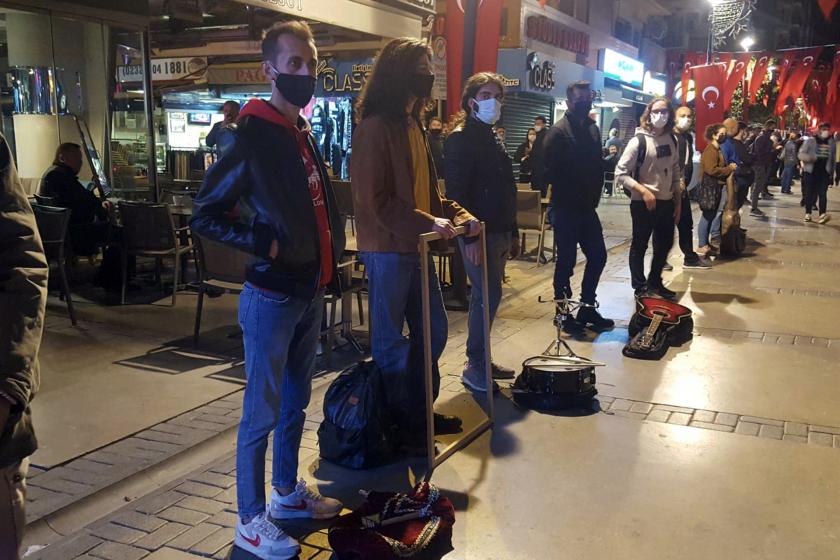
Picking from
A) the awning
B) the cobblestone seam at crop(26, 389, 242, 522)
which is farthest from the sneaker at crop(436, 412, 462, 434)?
the awning

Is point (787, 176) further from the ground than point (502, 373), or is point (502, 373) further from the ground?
point (787, 176)

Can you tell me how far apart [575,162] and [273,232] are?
4034mm

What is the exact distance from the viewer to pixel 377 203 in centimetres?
367

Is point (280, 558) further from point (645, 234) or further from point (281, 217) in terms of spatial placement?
point (645, 234)

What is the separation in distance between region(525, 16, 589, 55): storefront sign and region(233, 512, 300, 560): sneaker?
705 inches

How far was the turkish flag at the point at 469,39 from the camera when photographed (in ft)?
23.7

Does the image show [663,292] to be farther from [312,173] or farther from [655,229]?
[312,173]

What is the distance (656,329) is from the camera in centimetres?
623

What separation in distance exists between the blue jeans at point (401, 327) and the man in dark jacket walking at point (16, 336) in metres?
2.10

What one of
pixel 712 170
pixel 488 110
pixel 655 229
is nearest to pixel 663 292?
pixel 655 229

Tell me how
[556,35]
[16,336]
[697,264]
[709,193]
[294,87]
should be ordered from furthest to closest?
[556,35]
[709,193]
[697,264]
[294,87]
[16,336]

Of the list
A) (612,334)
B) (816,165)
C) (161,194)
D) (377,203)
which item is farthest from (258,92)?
(377,203)

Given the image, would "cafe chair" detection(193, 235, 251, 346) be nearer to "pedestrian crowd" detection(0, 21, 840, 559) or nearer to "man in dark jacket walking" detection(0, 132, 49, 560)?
"pedestrian crowd" detection(0, 21, 840, 559)

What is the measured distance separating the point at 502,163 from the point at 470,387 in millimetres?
1516
